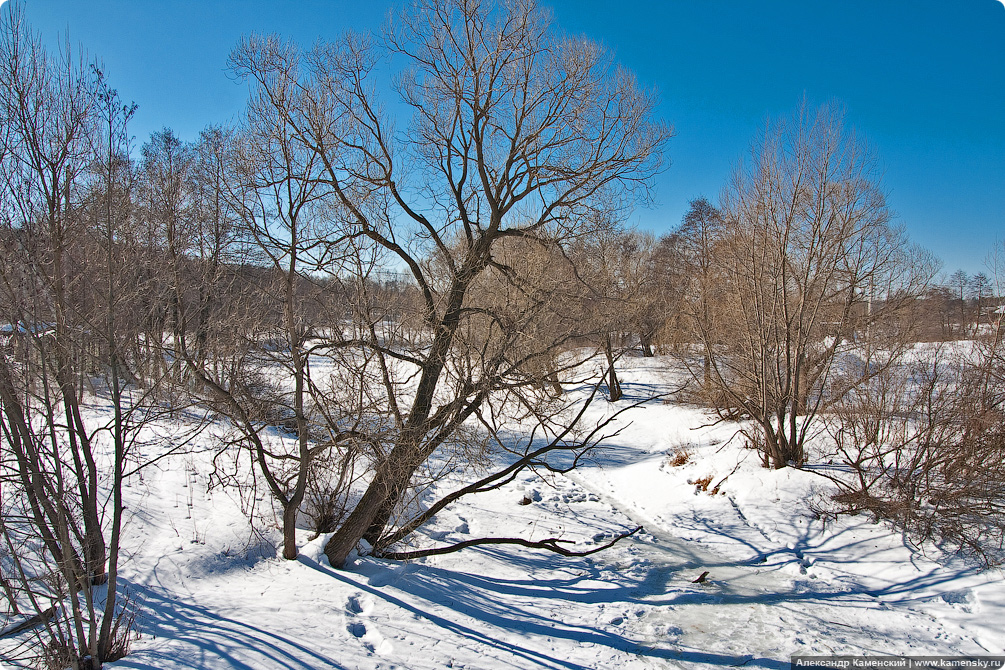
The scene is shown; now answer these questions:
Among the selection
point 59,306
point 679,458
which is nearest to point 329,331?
point 59,306

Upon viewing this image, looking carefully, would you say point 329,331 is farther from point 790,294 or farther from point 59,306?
point 790,294

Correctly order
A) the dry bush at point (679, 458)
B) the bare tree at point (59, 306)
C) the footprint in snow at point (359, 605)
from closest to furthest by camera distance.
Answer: the bare tree at point (59, 306), the footprint in snow at point (359, 605), the dry bush at point (679, 458)

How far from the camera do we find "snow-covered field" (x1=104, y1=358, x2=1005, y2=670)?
5734mm

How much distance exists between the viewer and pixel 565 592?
760 centimetres

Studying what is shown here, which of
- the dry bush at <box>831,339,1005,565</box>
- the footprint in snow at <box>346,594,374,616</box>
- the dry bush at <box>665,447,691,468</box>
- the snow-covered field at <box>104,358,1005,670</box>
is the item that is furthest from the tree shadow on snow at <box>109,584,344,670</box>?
the dry bush at <box>665,447,691,468</box>

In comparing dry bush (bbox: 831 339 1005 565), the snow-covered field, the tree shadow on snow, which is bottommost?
the snow-covered field

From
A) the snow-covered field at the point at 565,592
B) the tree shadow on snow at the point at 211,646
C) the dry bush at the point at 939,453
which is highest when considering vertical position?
the dry bush at the point at 939,453

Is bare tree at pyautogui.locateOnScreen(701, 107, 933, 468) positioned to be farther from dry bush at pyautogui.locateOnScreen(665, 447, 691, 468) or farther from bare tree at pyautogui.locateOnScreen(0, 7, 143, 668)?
bare tree at pyautogui.locateOnScreen(0, 7, 143, 668)

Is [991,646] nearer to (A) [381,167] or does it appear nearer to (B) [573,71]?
(B) [573,71]

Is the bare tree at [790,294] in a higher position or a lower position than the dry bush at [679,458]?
higher

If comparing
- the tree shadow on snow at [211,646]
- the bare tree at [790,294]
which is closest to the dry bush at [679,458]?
the bare tree at [790,294]

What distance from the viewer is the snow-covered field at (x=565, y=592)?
5734mm

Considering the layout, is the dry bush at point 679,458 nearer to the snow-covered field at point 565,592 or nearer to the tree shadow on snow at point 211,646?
the snow-covered field at point 565,592

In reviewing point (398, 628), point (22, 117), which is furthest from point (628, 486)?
point (22, 117)
